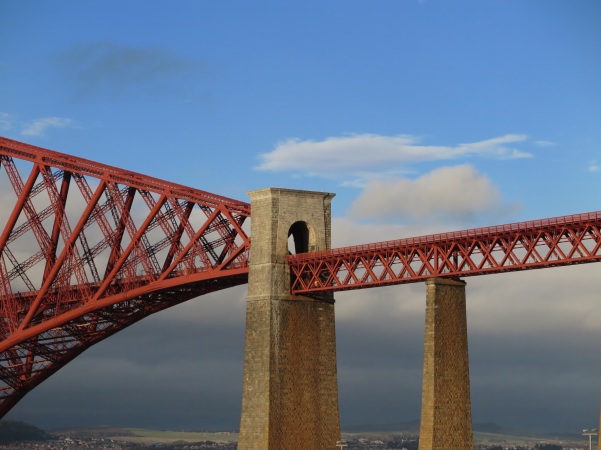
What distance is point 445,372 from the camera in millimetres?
103188

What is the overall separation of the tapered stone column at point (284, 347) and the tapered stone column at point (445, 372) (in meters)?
14.8

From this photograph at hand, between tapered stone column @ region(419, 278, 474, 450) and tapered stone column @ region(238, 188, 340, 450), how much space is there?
14803mm

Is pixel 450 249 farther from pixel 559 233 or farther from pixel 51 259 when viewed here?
pixel 51 259

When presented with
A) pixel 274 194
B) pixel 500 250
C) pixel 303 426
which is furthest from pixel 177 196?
pixel 500 250

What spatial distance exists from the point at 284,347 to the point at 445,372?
16.6 meters

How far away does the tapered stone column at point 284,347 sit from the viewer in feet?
376

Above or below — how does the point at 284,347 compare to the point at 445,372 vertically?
above

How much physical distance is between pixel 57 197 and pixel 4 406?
3269 centimetres

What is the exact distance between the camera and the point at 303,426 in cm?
11562

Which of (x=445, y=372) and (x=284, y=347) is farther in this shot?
(x=284, y=347)

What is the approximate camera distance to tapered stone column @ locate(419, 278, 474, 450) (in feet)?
336

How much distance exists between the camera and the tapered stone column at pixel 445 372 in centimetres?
10231

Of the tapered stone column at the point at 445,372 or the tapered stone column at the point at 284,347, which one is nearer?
the tapered stone column at the point at 445,372

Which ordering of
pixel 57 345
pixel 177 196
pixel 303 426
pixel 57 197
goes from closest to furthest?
pixel 303 426 < pixel 177 196 < pixel 57 197 < pixel 57 345
